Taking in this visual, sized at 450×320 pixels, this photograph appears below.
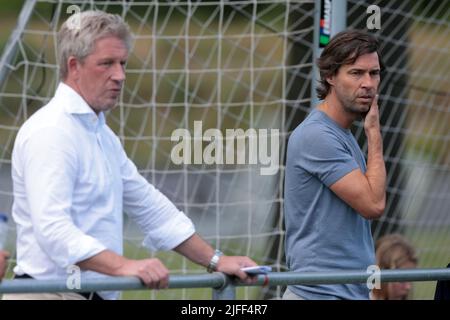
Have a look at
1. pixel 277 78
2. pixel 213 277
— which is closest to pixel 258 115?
pixel 277 78

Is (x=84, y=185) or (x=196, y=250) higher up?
(x=84, y=185)

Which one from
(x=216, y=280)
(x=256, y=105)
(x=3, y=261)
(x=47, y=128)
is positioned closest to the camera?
(x=3, y=261)

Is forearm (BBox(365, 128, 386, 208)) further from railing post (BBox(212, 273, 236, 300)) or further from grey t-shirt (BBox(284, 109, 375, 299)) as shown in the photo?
railing post (BBox(212, 273, 236, 300))

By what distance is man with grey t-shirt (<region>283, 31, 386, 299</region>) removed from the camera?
3.60 m

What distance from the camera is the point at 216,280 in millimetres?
3141

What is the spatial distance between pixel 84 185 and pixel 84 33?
46 centimetres

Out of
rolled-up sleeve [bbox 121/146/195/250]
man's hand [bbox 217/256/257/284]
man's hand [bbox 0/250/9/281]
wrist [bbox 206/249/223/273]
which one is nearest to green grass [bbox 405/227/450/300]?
rolled-up sleeve [bbox 121/146/195/250]

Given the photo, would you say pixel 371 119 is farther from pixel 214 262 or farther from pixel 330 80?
pixel 214 262

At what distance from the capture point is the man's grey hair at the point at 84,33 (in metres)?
3.41

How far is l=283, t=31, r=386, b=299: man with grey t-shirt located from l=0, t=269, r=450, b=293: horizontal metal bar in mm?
186

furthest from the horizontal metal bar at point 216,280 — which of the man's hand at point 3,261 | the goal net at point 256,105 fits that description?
the goal net at point 256,105

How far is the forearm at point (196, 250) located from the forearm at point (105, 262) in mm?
472

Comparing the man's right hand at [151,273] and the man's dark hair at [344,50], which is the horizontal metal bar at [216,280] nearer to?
the man's right hand at [151,273]

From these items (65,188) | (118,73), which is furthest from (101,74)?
(65,188)
